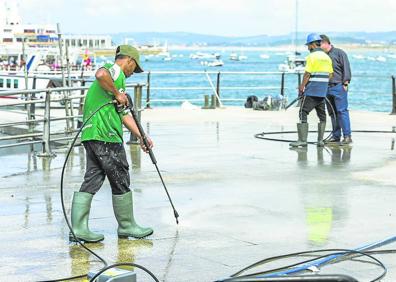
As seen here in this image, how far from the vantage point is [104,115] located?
7.49 m

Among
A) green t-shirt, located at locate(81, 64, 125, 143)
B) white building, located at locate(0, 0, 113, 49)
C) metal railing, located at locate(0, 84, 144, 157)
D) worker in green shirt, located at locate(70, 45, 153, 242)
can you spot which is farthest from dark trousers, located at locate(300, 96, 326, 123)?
white building, located at locate(0, 0, 113, 49)

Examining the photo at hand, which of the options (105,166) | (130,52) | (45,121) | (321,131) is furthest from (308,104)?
(105,166)

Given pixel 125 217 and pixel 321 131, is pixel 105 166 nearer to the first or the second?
pixel 125 217

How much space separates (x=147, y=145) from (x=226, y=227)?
1126mm

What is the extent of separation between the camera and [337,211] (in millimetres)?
8938

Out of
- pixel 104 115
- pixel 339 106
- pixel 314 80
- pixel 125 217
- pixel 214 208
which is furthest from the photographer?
pixel 339 106

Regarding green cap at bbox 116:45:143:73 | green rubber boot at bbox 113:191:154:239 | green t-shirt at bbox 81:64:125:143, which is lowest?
green rubber boot at bbox 113:191:154:239

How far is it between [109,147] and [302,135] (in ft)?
23.2

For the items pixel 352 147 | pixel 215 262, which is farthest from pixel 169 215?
pixel 352 147

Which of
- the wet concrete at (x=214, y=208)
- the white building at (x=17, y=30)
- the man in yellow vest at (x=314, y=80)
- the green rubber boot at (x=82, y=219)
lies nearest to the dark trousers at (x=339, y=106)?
the wet concrete at (x=214, y=208)

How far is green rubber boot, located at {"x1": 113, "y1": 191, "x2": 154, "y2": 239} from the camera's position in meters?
7.64

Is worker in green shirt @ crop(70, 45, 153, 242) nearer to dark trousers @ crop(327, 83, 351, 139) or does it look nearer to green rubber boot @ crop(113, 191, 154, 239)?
green rubber boot @ crop(113, 191, 154, 239)

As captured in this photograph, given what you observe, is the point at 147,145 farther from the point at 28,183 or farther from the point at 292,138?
the point at 292,138

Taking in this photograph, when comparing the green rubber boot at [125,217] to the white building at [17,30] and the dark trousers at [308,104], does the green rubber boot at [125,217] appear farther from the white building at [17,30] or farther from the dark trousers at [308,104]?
the white building at [17,30]
